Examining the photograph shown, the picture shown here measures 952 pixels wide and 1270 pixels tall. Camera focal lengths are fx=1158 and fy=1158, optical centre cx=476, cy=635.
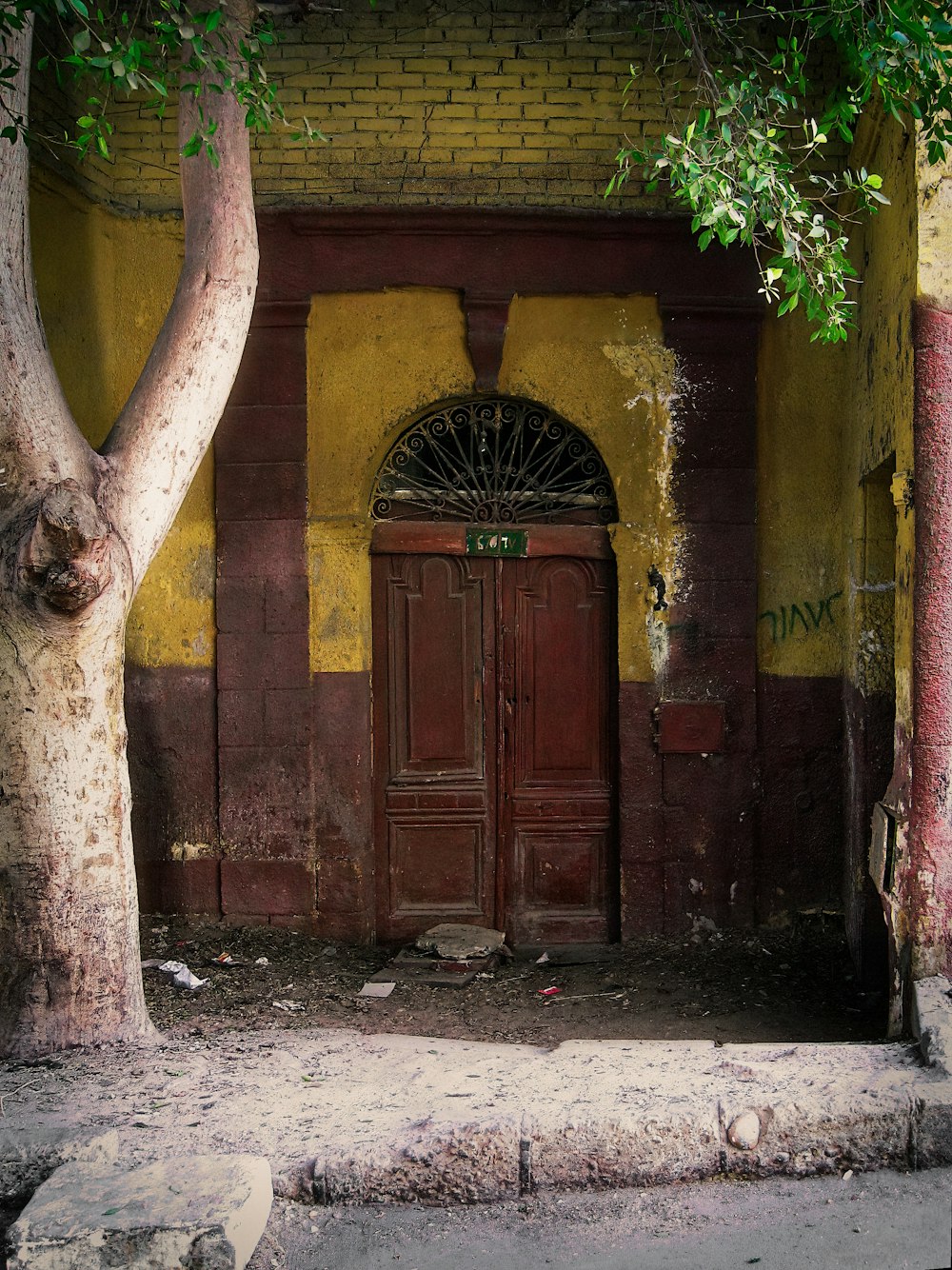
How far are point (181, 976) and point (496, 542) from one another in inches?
115

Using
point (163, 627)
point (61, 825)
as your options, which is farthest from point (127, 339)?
point (61, 825)

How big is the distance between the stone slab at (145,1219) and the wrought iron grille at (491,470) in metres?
4.03

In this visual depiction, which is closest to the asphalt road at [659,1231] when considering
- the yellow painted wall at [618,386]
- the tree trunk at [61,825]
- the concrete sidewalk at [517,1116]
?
the concrete sidewalk at [517,1116]

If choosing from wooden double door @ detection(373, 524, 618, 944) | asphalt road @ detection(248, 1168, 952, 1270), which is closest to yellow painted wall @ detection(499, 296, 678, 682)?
wooden double door @ detection(373, 524, 618, 944)

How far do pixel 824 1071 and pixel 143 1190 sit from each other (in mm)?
2350

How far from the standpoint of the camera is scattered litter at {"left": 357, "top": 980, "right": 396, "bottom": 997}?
5.91m

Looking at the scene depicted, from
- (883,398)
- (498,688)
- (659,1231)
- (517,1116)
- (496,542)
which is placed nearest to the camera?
(659,1231)

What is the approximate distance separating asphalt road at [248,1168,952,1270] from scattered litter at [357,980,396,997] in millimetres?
2194

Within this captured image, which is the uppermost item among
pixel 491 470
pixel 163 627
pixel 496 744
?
pixel 491 470

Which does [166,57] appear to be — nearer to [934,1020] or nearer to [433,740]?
→ [433,740]

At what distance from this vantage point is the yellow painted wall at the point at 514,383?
6617 millimetres

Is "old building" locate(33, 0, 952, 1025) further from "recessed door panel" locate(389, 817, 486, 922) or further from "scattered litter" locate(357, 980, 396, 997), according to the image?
"scattered litter" locate(357, 980, 396, 997)

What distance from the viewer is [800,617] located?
22.0 feet

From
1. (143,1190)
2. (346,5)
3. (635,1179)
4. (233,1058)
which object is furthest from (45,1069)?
(346,5)
